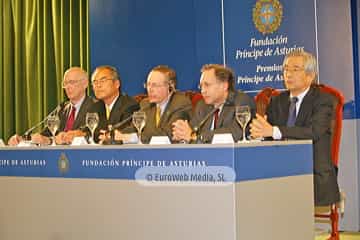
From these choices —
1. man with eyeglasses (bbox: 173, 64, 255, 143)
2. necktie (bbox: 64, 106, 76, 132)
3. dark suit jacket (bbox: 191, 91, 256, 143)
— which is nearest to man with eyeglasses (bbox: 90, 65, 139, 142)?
necktie (bbox: 64, 106, 76, 132)

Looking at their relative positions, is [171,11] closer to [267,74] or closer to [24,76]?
[267,74]

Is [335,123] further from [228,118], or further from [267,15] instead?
[267,15]

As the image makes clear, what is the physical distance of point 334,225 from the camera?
3939 mm

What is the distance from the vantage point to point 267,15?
17.9ft

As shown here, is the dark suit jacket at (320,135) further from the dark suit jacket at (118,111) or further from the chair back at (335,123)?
the dark suit jacket at (118,111)

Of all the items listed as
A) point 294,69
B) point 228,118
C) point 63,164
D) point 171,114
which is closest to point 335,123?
point 294,69

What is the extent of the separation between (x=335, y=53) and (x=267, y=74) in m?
0.55

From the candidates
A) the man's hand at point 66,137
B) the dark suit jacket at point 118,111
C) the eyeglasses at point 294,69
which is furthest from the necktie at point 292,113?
the man's hand at point 66,137

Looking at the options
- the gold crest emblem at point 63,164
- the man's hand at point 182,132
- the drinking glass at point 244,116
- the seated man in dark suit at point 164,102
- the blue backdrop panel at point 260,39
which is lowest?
the gold crest emblem at point 63,164

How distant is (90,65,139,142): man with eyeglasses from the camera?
439cm

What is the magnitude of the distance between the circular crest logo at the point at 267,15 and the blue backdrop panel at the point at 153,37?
360 millimetres

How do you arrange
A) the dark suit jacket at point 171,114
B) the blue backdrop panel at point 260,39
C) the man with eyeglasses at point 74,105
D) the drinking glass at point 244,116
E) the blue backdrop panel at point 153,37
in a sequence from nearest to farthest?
the drinking glass at point 244,116 → the dark suit jacket at point 171,114 → the man with eyeglasses at point 74,105 → the blue backdrop panel at point 260,39 → the blue backdrop panel at point 153,37

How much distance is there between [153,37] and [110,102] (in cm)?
176

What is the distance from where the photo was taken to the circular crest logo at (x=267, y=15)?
540cm
